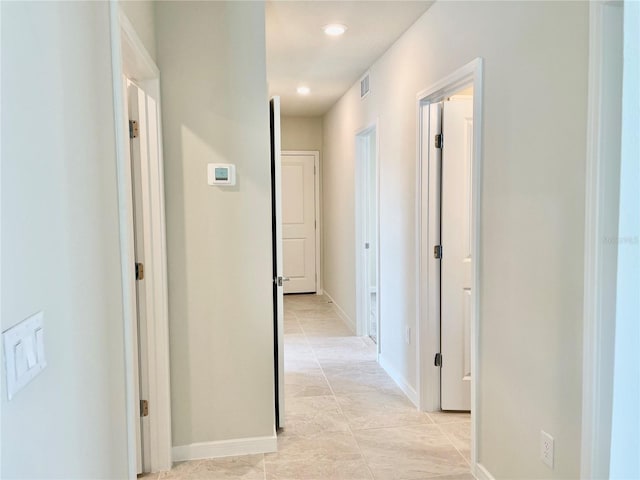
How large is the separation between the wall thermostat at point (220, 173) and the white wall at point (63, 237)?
1.01 meters

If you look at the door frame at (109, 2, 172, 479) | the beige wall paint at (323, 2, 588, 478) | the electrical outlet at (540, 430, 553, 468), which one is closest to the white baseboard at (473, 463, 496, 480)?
the beige wall paint at (323, 2, 588, 478)

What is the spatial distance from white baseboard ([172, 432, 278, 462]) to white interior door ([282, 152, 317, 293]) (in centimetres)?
441

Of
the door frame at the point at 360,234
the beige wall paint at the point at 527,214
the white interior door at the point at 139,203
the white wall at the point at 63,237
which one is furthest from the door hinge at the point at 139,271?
the door frame at the point at 360,234

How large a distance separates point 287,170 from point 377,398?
4.28m

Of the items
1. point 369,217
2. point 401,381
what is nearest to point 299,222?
point 369,217

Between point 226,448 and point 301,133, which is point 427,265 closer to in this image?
point 226,448

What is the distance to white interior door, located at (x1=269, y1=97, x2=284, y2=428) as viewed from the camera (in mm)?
2852

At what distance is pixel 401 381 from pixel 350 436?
873mm

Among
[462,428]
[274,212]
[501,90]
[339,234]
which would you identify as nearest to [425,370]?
[462,428]

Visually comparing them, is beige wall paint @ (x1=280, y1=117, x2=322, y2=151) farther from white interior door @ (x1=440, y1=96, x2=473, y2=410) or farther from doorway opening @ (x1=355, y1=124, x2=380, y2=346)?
white interior door @ (x1=440, y1=96, x2=473, y2=410)

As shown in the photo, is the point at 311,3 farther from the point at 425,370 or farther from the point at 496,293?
the point at 425,370

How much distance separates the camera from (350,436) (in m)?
2.93

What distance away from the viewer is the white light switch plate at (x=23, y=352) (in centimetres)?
81

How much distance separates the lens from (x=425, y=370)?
325 centimetres
